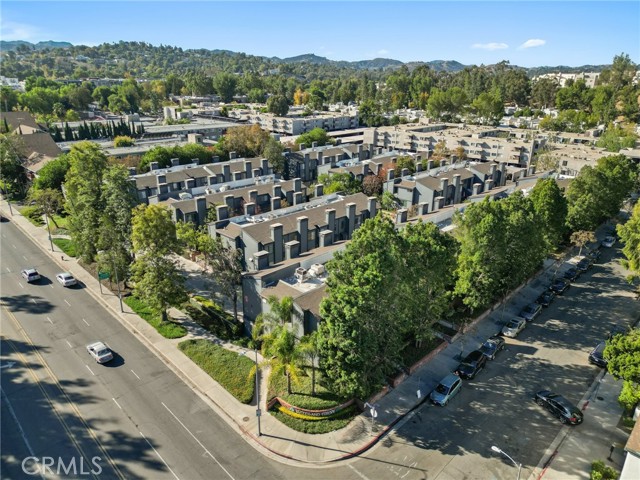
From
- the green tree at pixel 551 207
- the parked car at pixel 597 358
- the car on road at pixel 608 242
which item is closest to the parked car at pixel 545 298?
the green tree at pixel 551 207

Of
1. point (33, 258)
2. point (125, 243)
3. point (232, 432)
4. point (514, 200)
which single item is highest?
point (514, 200)

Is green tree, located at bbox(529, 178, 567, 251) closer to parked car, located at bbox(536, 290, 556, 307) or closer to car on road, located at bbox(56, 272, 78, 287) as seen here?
parked car, located at bbox(536, 290, 556, 307)

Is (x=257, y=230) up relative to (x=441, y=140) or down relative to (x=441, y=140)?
down

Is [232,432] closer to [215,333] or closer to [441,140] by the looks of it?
[215,333]

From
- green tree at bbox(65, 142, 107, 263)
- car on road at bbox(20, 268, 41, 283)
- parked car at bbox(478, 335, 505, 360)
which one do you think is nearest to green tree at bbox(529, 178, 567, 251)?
parked car at bbox(478, 335, 505, 360)

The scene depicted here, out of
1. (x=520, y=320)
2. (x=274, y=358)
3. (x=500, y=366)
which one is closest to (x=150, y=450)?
(x=274, y=358)
